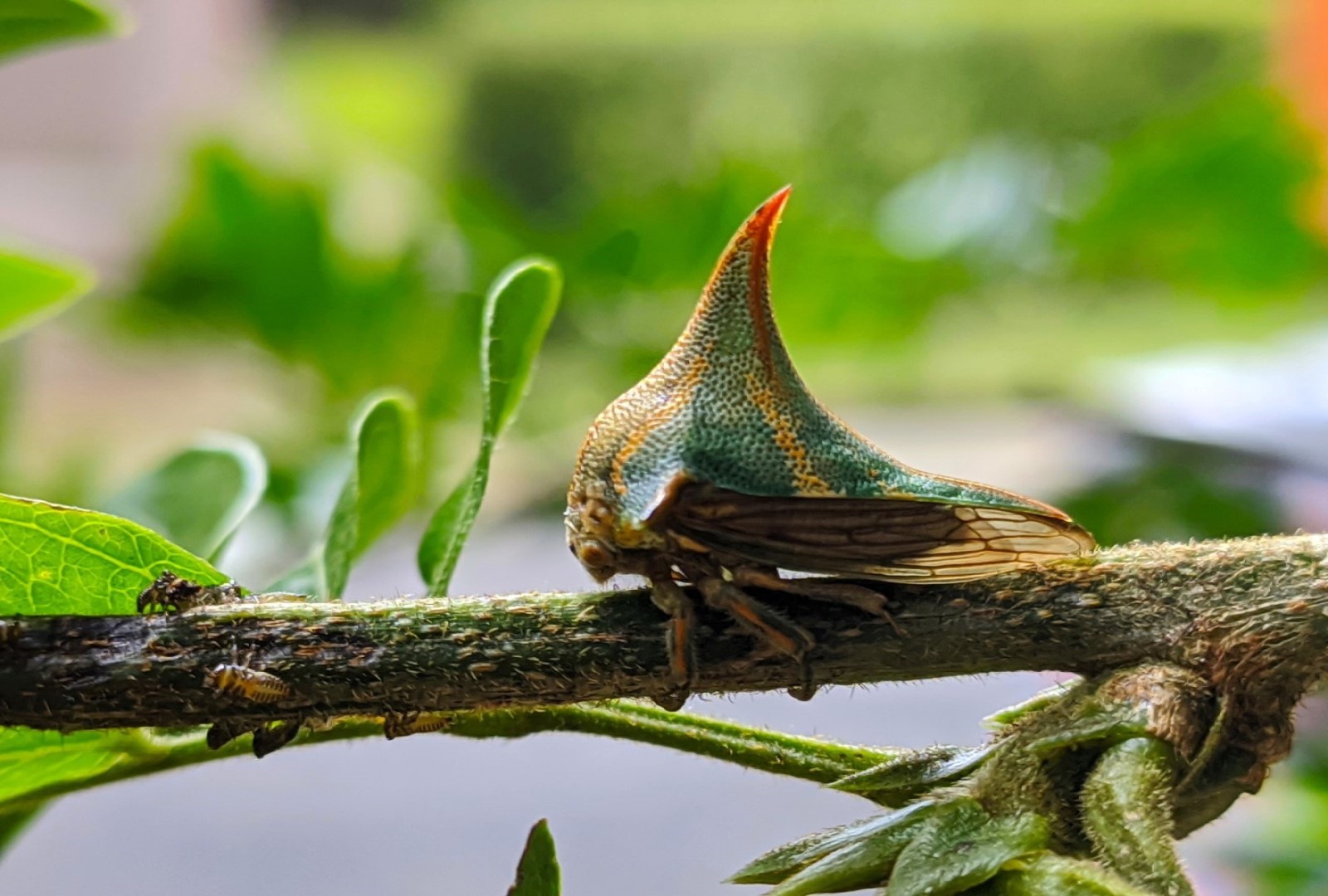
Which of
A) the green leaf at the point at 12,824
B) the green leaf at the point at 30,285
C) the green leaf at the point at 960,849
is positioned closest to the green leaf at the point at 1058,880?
the green leaf at the point at 960,849

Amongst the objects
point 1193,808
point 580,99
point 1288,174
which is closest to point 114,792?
point 1193,808

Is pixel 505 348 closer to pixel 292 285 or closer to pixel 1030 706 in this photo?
pixel 1030 706

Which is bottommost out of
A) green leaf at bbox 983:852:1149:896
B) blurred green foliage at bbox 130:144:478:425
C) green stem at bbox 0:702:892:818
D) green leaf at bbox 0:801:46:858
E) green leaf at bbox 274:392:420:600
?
green leaf at bbox 983:852:1149:896

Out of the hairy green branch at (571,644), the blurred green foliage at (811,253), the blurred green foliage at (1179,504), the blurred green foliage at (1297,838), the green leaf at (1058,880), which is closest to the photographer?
the green leaf at (1058,880)

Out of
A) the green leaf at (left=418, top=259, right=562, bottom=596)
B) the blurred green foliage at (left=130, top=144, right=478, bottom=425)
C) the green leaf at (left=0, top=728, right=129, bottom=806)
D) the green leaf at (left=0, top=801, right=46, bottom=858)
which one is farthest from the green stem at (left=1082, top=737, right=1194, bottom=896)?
the blurred green foliage at (left=130, top=144, right=478, bottom=425)

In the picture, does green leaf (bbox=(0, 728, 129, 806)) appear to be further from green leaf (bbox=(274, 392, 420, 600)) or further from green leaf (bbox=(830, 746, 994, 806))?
green leaf (bbox=(830, 746, 994, 806))

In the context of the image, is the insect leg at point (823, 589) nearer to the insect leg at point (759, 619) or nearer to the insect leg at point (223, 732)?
the insect leg at point (759, 619)

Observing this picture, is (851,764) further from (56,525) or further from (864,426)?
(864,426)
